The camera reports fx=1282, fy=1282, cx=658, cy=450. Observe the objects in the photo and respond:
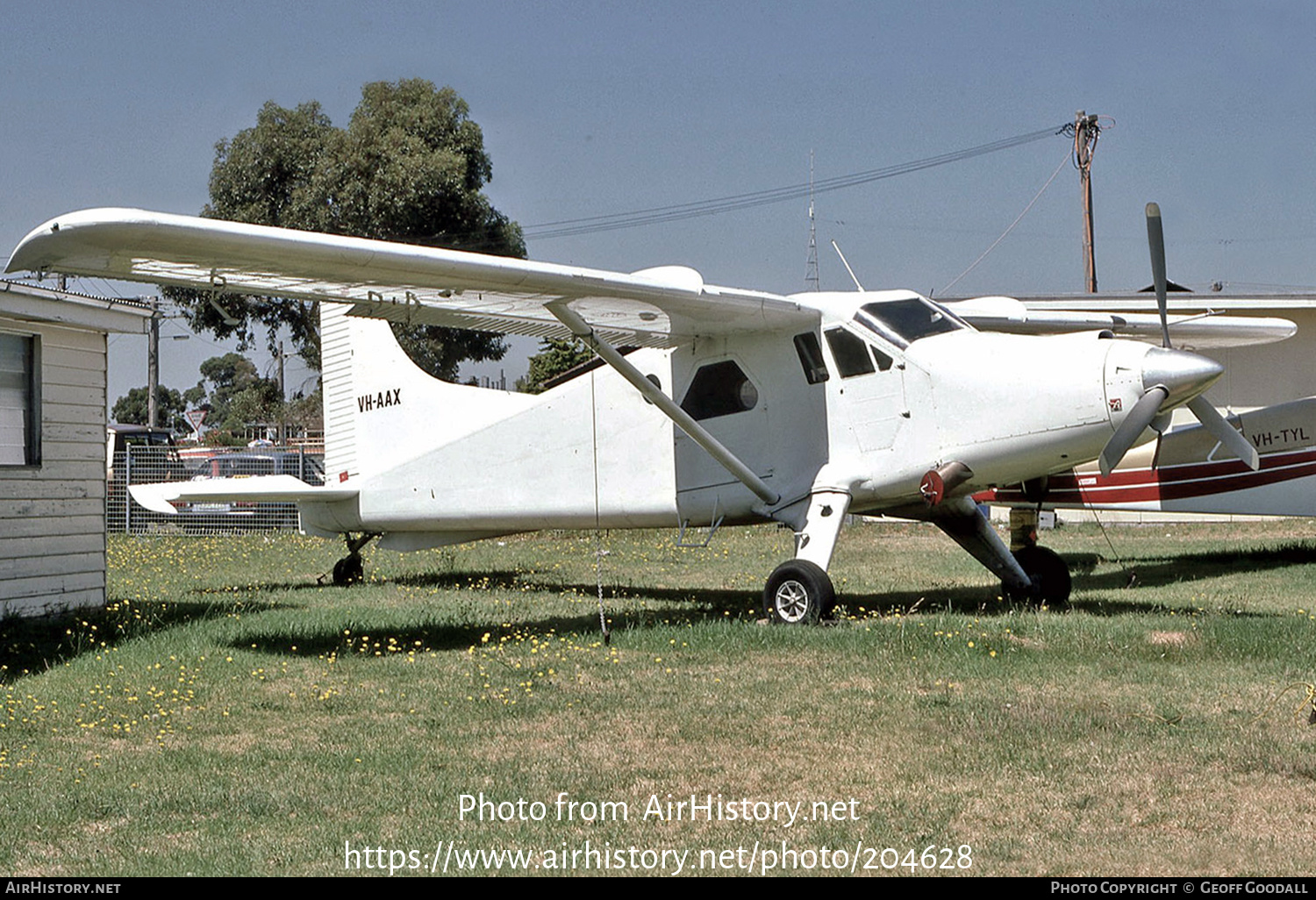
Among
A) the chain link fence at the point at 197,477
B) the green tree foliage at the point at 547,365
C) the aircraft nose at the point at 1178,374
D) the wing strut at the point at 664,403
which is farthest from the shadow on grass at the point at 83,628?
the green tree foliage at the point at 547,365

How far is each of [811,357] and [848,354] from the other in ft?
1.28

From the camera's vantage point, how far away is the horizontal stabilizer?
45.0ft

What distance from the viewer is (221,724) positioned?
7.49 m

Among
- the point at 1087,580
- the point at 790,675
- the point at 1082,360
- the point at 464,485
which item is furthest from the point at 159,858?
the point at 1087,580

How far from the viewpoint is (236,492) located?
1398cm

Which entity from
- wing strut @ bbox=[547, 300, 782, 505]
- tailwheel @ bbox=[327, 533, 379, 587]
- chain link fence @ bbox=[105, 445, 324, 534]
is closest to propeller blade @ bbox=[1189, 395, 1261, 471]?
wing strut @ bbox=[547, 300, 782, 505]

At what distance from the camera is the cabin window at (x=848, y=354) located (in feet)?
36.3

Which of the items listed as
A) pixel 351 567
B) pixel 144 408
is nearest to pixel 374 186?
pixel 351 567

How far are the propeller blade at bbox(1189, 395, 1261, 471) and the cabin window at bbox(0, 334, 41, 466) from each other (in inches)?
396

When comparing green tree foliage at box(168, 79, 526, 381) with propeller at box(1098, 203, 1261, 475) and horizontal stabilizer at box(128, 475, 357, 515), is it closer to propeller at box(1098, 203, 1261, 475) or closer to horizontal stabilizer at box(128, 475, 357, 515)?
horizontal stabilizer at box(128, 475, 357, 515)

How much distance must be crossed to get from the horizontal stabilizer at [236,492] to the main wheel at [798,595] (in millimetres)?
6230

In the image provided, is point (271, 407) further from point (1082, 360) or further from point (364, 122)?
point (1082, 360)

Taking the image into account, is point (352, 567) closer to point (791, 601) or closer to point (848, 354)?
point (791, 601)

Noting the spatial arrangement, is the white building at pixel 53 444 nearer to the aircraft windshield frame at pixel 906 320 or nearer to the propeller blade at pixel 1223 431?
the aircraft windshield frame at pixel 906 320
